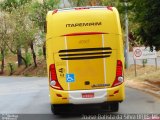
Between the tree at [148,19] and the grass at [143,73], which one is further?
the grass at [143,73]

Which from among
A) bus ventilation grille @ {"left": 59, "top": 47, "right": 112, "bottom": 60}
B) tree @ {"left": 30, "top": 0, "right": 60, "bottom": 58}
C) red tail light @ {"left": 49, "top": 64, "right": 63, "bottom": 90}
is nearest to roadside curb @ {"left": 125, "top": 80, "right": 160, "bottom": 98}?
bus ventilation grille @ {"left": 59, "top": 47, "right": 112, "bottom": 60}

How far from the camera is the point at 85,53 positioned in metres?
16.1

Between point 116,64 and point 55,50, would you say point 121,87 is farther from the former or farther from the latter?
point 55,50

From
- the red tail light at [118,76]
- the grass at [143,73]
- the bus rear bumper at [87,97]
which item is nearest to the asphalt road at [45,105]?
the bus rear bumper at [87,97]

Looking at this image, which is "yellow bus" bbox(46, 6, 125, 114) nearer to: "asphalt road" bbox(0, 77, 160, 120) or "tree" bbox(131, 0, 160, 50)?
"asphalt road" bbox(0, 77, 160, 120)

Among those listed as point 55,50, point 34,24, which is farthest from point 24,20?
point 55,50

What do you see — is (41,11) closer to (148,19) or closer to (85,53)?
(148,19)

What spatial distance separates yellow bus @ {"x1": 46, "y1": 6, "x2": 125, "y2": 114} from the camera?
52.7ft

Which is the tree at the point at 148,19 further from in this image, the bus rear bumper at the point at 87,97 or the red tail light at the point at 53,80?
the red tail light at the point at 53,80

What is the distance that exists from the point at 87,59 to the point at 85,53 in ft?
0.61

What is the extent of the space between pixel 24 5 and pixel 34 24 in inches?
173

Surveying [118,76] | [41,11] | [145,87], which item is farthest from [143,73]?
[41,11]

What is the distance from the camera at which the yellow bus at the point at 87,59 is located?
16078 mm

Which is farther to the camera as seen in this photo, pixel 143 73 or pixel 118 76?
pixel 143 73
